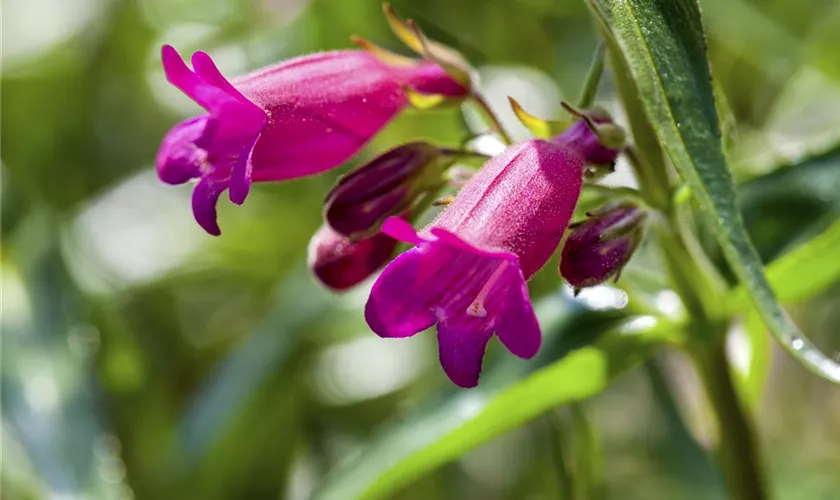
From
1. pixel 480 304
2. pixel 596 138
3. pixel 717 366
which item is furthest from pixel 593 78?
pixel 717 366

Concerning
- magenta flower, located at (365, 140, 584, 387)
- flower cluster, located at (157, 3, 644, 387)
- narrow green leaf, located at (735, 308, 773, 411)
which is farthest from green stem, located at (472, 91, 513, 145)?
narrow green leaf, located at (735, 308, 773, 411)

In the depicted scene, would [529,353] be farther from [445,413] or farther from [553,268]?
[553,268]

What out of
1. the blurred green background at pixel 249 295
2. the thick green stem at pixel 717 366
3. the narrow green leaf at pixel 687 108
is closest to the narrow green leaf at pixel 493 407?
the thick green stem at pixel 717 366

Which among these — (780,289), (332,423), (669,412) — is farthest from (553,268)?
(332,423)

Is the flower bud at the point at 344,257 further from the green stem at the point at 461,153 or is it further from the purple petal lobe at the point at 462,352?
the purple petal lobe at the point at 462,352

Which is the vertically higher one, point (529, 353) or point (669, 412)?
point (529, 353)

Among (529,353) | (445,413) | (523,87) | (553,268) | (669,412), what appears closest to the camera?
(529,353)

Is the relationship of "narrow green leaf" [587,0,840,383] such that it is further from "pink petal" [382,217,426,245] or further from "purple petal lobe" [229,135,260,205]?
"purple petal lobe" [229,135,260,205]
